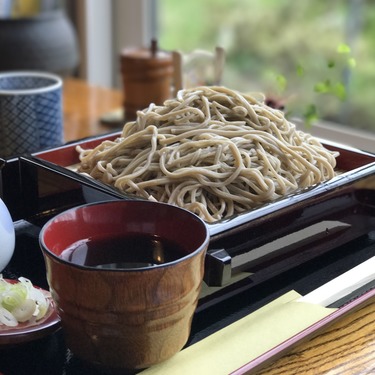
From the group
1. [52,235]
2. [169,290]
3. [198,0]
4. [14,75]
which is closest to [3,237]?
[52,235]

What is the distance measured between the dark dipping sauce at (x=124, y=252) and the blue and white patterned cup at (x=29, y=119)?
512 mm

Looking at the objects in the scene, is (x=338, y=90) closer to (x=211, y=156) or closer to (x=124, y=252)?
(x=211, y=156)

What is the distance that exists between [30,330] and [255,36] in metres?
2.60

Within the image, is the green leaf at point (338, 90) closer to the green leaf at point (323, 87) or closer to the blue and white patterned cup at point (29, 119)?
the green leaf at point (323, 87)

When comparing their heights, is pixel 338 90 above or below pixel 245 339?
above

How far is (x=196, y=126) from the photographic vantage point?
0.95 meters

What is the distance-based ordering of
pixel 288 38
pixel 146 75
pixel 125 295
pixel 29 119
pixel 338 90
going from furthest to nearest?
pixel 288 38 < pixel 146 75 < pixel 338 90 < pixel 29 119 < pixel 125 295

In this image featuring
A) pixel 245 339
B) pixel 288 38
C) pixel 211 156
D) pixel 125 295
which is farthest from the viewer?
pixel 288 38

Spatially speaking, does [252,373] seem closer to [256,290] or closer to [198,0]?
[256,290]

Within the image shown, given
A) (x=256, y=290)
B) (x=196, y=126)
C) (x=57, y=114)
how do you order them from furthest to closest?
1. (x=57, y=114)
2. (x=196, y=126)
3. (x=256, y=290)

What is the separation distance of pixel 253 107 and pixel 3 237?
15.5 inches

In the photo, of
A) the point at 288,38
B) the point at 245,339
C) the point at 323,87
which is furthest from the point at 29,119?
the point at 288,38

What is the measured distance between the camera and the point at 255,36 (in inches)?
123

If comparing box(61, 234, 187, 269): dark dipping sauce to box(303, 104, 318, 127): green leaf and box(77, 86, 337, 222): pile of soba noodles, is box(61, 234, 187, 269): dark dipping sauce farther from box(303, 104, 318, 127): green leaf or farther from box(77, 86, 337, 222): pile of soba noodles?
box(303, 104, 318, 127): green leaf
